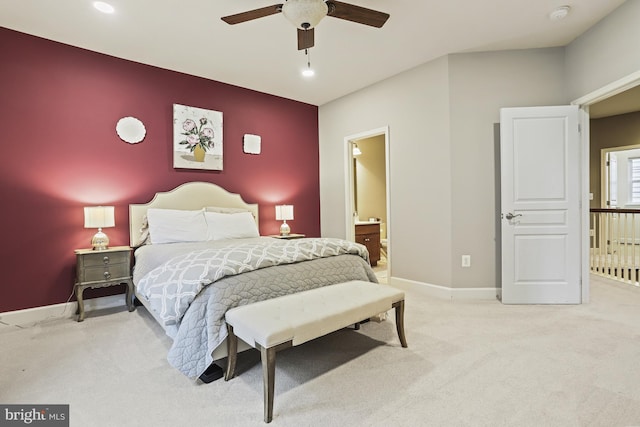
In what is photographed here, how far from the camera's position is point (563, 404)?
1.69m

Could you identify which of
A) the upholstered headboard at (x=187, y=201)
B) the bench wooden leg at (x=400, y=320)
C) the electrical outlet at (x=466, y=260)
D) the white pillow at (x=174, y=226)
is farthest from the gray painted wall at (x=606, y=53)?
the white pillow at (x=174, y=226)

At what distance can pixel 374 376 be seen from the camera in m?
1.99

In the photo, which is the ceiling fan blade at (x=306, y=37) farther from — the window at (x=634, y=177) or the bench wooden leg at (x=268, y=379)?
the window at (x=634, y=177)

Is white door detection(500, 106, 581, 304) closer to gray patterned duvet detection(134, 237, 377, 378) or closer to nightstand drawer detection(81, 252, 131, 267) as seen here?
gray patterned duvet detection(134, 237, 377, 378)

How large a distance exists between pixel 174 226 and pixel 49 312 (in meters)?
1.40

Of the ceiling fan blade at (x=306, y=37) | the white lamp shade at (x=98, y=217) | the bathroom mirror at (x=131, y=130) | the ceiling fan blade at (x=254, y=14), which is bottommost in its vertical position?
the white lamp shade at (x=98, y=217)

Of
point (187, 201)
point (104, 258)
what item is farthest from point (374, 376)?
point (187, 201)

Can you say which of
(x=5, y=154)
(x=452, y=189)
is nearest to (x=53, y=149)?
(x=5, y=154)

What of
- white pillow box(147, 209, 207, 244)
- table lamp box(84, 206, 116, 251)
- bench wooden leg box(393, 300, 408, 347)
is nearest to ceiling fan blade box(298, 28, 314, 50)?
bench wooden leg box(393, 300, 408, 347)

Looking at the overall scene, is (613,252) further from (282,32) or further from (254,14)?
(254,14)

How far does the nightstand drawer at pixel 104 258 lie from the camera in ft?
10.1

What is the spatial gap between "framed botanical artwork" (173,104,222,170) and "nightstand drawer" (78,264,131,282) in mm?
1374

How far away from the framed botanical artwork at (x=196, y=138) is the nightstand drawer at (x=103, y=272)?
1374 mm

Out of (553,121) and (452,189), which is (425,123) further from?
(553,121)
